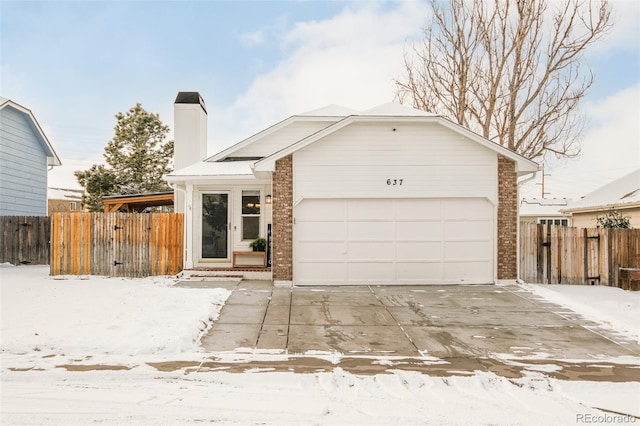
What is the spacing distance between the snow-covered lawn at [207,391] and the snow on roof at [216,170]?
5.89 meters

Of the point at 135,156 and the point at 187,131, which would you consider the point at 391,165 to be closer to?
the point at 187,131

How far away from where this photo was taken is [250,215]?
13.0 m

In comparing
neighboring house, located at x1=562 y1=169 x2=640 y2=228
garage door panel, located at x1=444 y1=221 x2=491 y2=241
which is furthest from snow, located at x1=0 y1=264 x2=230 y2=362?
neighboring house, located at x1=562 y1=169 x2=640 y2=228

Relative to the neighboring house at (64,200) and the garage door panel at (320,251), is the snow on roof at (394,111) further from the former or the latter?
the neighboring house at (64,200)

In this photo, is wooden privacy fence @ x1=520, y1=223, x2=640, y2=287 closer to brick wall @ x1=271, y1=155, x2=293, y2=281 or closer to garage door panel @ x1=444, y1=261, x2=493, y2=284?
garage door panel @ x1=444, y1=261, x2=493, y2=284

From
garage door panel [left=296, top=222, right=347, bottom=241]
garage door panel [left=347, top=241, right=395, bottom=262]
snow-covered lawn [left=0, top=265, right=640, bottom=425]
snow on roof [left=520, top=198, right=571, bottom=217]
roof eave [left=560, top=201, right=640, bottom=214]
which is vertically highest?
snow on roof [left=520, top=198, right=571, bottom=217]

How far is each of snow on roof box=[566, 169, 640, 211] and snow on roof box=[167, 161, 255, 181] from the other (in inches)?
569

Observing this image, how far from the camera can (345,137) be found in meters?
11.4

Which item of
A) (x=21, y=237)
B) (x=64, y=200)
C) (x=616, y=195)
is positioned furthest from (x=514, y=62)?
(x=64, y=200)

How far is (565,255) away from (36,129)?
68.8ft

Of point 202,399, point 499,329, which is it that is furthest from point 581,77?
point 202,399

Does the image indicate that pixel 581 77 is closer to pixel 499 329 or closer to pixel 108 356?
pixel 499 329

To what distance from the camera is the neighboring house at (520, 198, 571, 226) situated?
28.3m

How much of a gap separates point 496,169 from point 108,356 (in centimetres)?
1012
